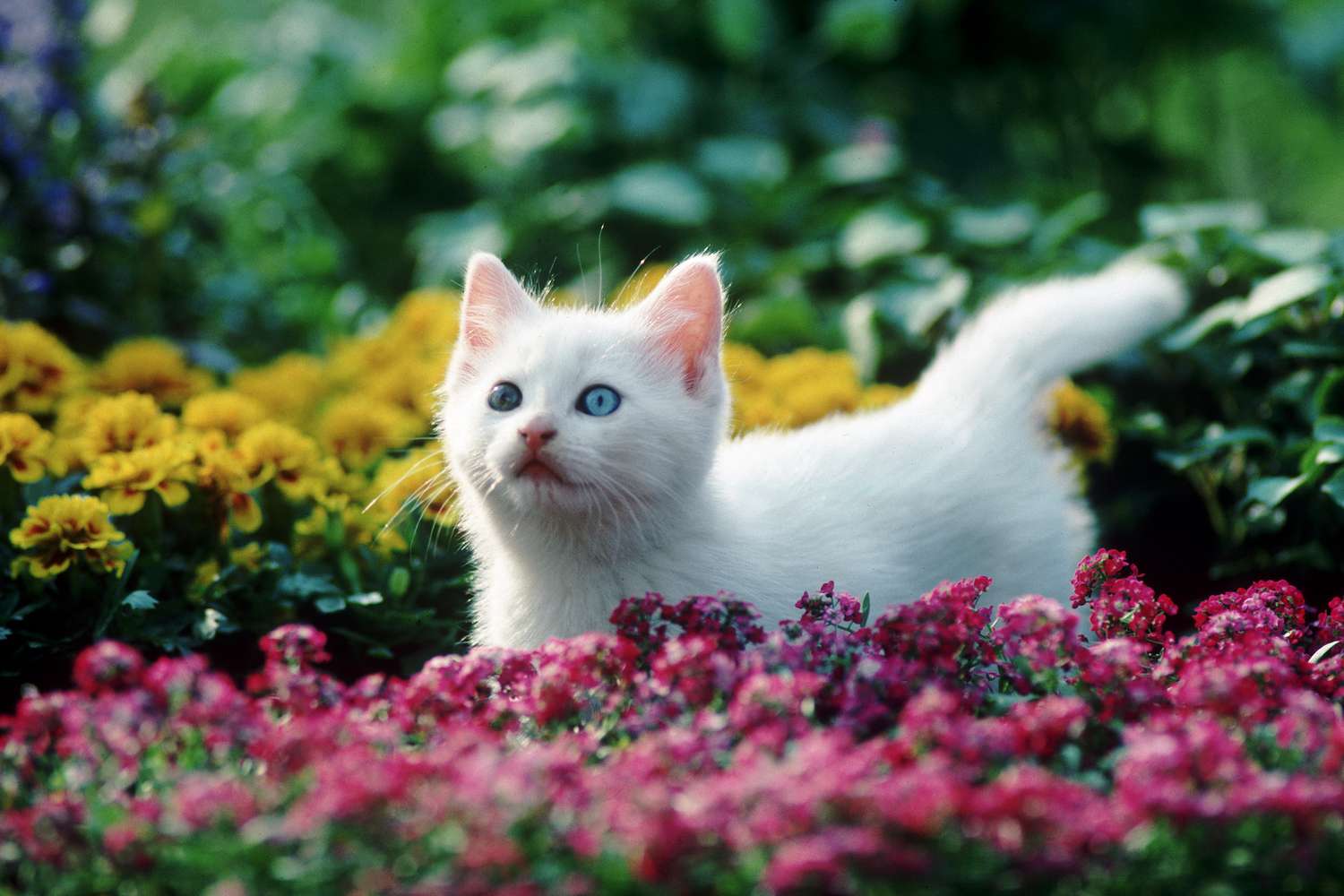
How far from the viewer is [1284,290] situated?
3686mm

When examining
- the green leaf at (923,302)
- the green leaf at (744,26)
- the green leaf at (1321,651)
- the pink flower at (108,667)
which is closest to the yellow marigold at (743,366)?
the green leaf at (923,302)

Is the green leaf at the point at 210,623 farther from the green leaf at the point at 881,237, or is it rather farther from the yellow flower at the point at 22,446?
the green leaf at the point at 881,237

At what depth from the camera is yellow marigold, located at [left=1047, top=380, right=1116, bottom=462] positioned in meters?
3.74

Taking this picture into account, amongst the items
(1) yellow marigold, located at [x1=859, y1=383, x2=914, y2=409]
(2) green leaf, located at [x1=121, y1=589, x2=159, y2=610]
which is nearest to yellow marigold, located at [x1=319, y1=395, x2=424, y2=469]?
(2) green leaf, located at [x1=121, y1=589, x2=159, y2=610]

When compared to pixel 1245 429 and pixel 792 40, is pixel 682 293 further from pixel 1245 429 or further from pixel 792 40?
pixel 792 40

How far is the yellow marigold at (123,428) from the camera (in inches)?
128

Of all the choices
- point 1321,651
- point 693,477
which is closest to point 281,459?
point 693,477

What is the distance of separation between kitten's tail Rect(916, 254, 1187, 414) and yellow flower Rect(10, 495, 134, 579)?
2.04 metres

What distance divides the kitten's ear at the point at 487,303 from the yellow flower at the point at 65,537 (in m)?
0.89

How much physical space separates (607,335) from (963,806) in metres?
1.44


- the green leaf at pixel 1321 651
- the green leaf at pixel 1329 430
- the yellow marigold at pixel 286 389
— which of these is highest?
the yellow marigold at pixel 286 389

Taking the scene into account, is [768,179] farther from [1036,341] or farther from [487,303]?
[487,303]

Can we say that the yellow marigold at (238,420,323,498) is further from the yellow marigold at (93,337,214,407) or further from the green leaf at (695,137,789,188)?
the green leaf at (695,137,789,188)

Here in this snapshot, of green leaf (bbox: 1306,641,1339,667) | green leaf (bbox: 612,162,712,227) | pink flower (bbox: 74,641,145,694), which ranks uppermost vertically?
green leaf (bbox: 612,162,712,227)
